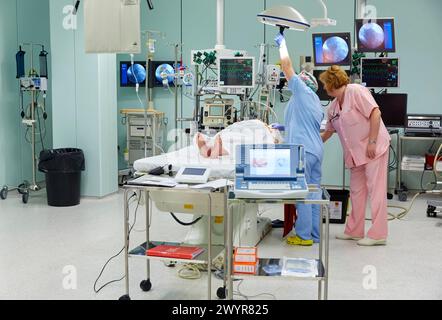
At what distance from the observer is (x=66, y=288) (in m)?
3.71

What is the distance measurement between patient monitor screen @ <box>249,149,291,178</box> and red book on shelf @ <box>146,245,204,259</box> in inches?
23.2

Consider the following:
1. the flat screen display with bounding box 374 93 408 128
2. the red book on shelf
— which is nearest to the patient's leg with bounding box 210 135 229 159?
the red book on shelf

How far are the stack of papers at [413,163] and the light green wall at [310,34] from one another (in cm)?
58

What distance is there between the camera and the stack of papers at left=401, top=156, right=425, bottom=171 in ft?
21.6

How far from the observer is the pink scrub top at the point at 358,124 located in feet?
15.3

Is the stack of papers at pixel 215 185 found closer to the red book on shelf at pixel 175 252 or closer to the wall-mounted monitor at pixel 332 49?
the red book on shelf at pixel 175 252

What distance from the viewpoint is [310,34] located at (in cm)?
734

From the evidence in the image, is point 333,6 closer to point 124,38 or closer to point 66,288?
point 124,38

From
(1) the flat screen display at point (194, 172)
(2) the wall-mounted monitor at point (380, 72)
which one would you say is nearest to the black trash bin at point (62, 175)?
(1) the flat screen display at point (194, 172)

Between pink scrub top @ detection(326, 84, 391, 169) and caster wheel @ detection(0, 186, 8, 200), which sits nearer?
pink scrub top @ detection(326, 84, 391, 169)

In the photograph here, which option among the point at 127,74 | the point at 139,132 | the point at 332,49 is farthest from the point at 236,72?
the point at 127,74

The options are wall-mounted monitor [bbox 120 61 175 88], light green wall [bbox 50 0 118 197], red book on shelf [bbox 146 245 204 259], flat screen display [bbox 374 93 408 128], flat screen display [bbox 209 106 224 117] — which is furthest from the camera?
wall-mounted monitor [bbox 120 61 175 88]

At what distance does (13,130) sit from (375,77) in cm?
423

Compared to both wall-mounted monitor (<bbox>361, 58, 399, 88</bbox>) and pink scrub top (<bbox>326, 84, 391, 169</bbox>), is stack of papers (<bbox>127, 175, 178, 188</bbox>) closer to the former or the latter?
pink scrub top (<bbox>326, 84, 391, 169</bbox>)
